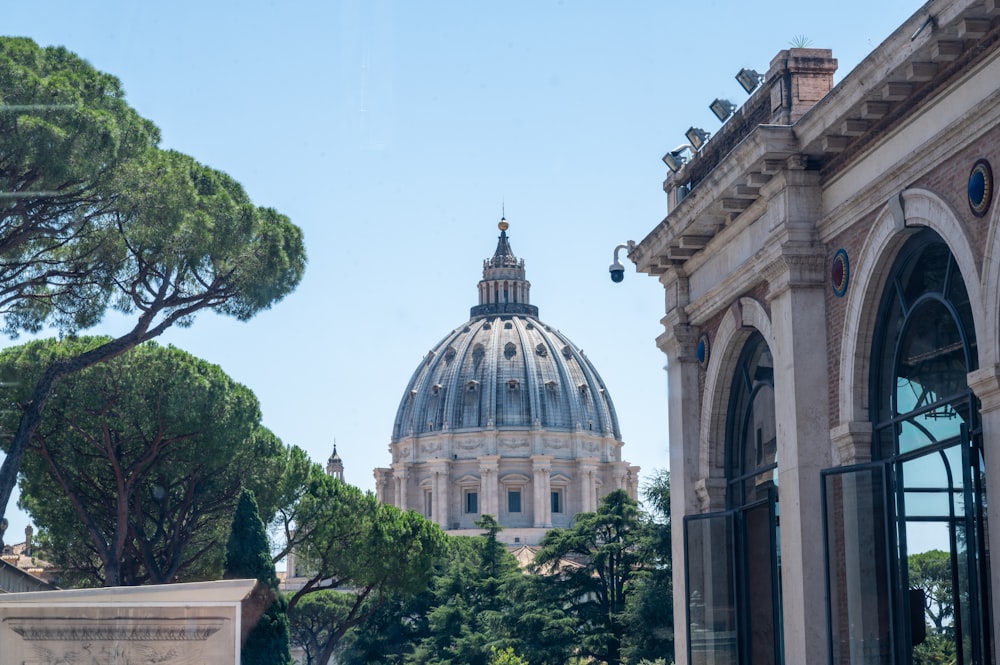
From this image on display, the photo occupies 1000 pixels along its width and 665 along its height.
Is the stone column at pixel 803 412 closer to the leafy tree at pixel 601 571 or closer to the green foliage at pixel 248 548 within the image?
the green foliage at pixel 248 548

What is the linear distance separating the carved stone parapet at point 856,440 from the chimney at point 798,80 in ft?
10.4

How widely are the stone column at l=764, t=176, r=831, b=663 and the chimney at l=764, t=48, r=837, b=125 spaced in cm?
102

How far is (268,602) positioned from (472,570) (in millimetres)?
30484

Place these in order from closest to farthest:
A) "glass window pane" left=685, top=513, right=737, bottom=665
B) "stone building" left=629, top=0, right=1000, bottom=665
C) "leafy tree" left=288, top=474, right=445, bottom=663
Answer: "stone building" left=629, top=0, right=1000, bottom=665
"glass window pane" left=685, top=513, right=737, bottom=665
"leafy tree" left=288, top=474, right=445, bottom=663

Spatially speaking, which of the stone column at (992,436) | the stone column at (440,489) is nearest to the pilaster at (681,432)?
the stone column at (992,436)

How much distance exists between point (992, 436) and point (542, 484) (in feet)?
362

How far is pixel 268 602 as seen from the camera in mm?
29453

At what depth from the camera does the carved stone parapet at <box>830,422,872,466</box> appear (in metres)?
13.3

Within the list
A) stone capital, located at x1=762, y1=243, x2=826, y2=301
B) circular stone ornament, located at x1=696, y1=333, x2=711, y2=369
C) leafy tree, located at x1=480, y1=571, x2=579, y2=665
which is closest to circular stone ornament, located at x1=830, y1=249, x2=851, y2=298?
stone capital, located at x1=762, y1=243, x2=826, y2=301

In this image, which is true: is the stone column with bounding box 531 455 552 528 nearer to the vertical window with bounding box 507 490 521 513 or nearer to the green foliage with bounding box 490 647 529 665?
the vertical window with bounding box 507 490 521 513

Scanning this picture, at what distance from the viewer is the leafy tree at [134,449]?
97.9 ft

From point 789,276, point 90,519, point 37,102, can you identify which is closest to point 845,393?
point 789,276

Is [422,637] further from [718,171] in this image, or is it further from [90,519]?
[718,171]

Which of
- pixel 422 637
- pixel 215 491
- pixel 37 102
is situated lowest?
pixel 422 637
